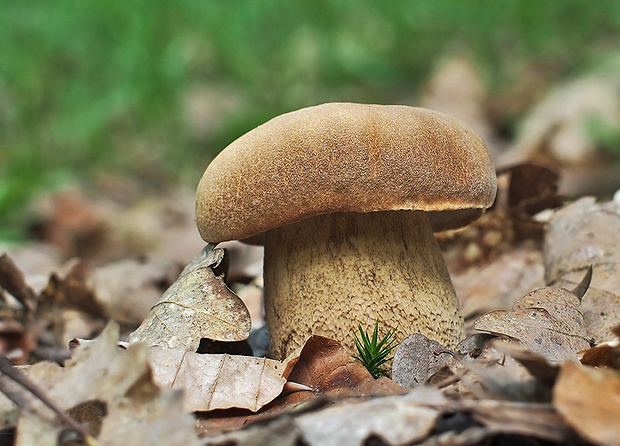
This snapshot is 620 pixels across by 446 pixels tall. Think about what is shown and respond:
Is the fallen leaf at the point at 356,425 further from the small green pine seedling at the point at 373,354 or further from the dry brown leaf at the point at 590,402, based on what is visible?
the small green pine seedling at the point at 373,354

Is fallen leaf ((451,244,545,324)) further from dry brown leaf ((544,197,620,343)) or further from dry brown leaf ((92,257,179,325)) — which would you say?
dry brown leaf ((92,257,179,325))

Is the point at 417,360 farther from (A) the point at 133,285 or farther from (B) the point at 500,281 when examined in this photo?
(A) the point at 133,285

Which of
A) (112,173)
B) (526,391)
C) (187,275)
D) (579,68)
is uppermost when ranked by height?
(579,68)

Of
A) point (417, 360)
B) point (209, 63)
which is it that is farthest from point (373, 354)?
point (209, 63)

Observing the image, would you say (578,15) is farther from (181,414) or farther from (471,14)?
(181,414)

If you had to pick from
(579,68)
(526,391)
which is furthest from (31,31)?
(526,391)

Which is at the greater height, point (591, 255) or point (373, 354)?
point (591, 255)
